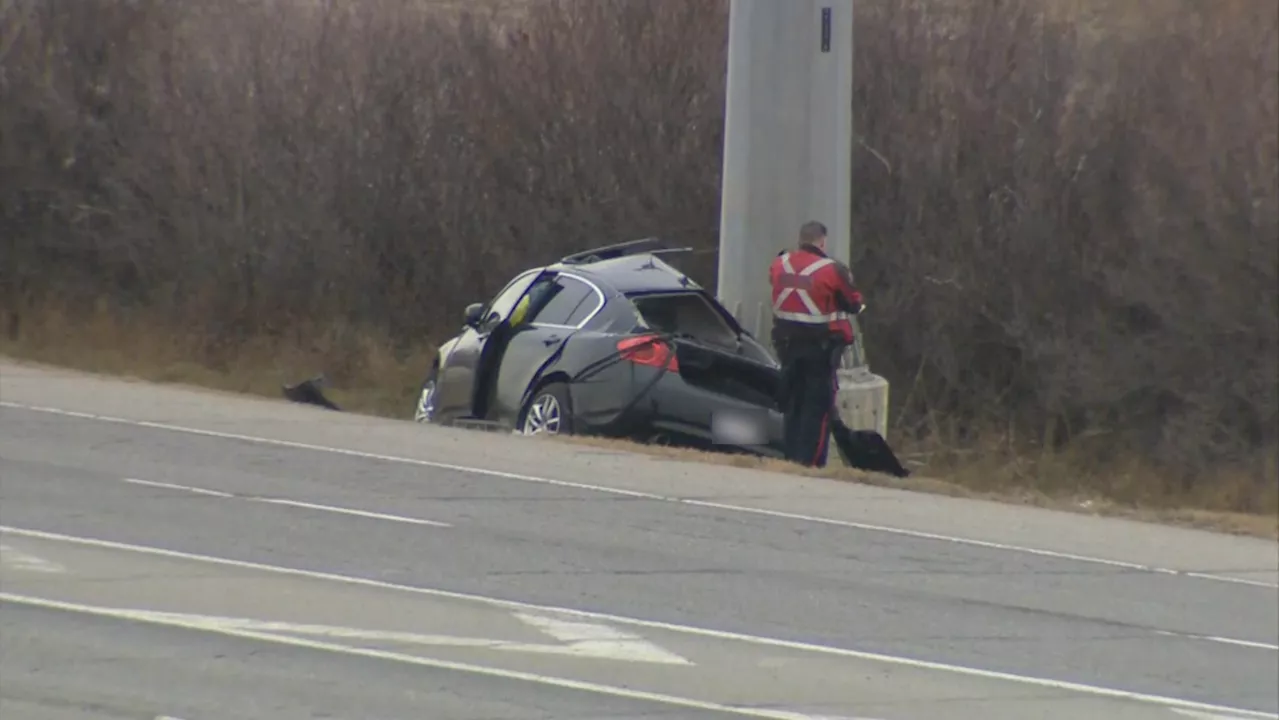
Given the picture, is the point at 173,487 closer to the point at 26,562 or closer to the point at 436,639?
the point at 26,562

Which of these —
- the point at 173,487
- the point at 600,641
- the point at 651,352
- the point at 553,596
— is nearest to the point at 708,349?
the point at 651,352

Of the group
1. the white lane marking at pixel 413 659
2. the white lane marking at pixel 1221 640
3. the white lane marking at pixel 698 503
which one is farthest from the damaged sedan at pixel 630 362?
the white lane marking at pixel 413 659

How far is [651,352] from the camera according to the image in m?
14.0

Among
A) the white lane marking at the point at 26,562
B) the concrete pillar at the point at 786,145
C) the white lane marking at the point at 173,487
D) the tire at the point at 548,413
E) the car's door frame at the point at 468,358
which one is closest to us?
the white lane marking at the point at 26,562

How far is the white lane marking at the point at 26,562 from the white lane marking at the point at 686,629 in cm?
42

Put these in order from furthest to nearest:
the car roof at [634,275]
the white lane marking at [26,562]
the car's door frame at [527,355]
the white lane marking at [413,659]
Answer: the car's door frame at [527,355]
the car roof at [634,275]
the white lane marking at [26,562]
the white lane marking at [413,659]

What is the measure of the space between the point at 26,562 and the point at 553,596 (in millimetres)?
2403

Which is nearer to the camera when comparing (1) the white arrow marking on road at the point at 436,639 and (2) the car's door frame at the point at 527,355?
(1) the white arrow marking on road at the point at 436,639

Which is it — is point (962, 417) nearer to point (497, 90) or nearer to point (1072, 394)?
point (1072, 394)

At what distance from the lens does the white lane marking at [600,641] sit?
813 centimetres

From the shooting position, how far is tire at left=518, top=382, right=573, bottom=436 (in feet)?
48.7

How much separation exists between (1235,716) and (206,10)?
21.2 meters

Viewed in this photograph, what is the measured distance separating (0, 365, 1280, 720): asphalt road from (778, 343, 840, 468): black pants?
837 mm

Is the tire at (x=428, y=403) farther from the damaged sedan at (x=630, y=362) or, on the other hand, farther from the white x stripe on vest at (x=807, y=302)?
the white x stripe on vest at (x=807, y=302)
